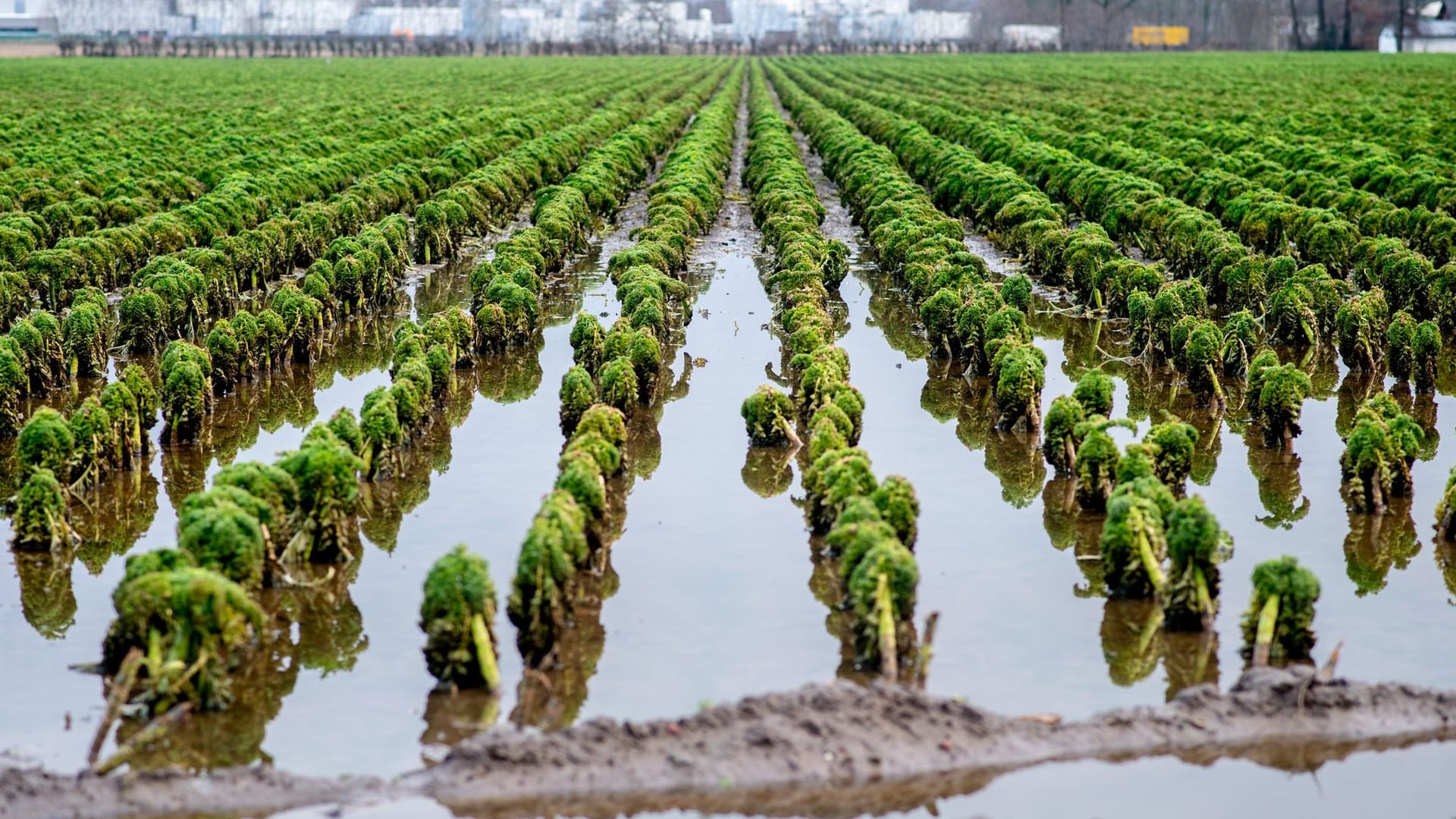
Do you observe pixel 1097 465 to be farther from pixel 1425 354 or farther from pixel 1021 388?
pixel 1425 354

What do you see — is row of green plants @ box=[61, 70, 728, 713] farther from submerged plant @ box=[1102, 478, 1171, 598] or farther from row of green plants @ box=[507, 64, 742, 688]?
submerged plant @ box=[1102, 478, 1171, 598]

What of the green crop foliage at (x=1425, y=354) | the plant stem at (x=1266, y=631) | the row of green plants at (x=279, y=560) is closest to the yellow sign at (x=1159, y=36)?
the green crop foliage at (x=1425, y=354)

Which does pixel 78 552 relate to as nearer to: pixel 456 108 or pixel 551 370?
pixel 551 370

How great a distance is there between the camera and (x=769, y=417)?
13.3m

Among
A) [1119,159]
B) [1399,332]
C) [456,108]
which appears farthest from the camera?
[456,108]

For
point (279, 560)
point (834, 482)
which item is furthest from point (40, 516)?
point (834, 482)

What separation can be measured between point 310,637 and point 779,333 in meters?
9.13

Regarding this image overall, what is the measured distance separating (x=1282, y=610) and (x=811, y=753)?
2.96m

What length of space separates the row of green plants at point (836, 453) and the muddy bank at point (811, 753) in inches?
27.0

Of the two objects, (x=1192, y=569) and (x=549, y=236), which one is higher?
(x=549, y=236)

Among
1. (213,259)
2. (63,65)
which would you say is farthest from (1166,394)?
(63,65)

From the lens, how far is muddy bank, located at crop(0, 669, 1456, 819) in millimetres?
7512

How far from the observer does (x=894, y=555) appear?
8.76 metres

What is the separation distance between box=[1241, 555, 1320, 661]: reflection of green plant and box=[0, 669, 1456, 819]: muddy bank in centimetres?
49
